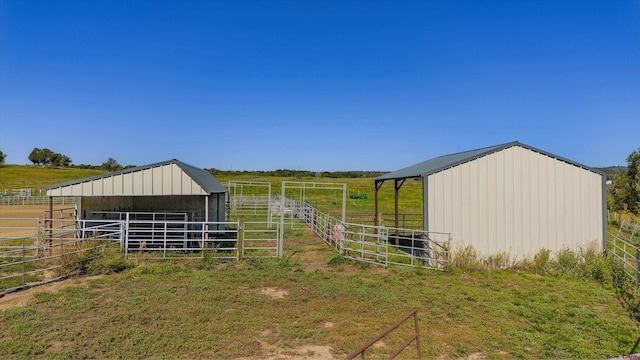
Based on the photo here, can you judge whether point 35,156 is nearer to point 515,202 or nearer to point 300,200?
point 300,200

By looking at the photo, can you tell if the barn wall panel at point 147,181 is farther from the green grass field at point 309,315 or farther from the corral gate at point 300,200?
the corral gate at point 300,200

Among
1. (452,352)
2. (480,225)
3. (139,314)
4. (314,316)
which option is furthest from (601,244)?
(139,314)

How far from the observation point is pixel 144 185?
37.0 ft

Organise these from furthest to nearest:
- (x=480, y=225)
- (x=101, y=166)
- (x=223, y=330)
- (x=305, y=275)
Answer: (x=101, y=166)
(x=480, y=225)
(x=305, y=275)
(x=223, y=330)

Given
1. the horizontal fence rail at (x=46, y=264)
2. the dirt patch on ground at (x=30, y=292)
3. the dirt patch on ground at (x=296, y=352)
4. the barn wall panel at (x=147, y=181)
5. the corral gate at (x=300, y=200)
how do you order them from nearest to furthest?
the dirt patch on ground at (x=296, y=352)
the dirt patch on ground at (x=30, y=292)
the horizontal fence rail at (x=46, y=264)
the barn wall panel at (x=147, y=181)
the corral gate at (x=300, y=200)

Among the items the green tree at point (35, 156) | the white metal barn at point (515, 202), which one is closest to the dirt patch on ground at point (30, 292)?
the white metal barn at point (515, 202)

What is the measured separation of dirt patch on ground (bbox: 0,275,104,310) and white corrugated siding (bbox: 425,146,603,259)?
9.38 m

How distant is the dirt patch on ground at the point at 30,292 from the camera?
6633 millimetres

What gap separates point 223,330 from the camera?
559 cm

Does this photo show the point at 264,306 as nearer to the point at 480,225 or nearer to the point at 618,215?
the point at 480,225

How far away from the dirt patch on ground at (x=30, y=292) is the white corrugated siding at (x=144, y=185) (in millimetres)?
3391

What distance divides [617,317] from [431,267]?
4253 millimetres

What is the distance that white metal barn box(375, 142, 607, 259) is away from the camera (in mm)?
10594

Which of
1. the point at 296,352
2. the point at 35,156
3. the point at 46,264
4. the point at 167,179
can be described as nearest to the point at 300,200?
the point at 167,179
